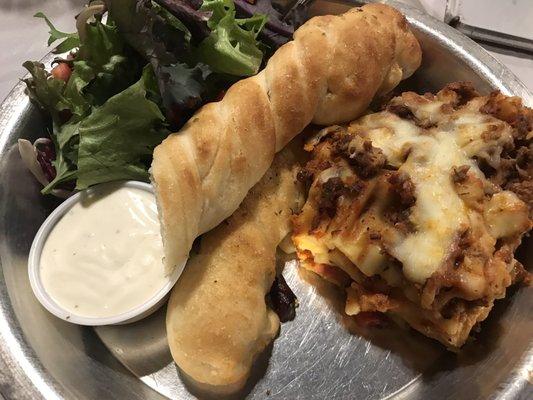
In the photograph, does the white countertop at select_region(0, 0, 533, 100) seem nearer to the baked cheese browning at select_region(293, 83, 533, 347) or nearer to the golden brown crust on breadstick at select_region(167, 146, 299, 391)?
the baked cheese browning at select_region(293, 83, 533, 347)

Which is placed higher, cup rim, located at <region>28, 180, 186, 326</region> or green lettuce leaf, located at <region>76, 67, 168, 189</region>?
green lettuce leaf, located at <region>76, 67, 168, 189</region>

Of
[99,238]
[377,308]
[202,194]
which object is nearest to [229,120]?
[202,194]

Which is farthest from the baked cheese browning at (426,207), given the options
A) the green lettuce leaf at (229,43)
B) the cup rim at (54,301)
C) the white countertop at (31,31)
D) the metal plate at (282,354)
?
the white countertop at (31,31)

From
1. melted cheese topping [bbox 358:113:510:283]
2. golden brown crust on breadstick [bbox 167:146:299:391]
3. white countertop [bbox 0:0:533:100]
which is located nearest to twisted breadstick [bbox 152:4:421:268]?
golden brown crust on breadstick [bbox 167:146:299:391]

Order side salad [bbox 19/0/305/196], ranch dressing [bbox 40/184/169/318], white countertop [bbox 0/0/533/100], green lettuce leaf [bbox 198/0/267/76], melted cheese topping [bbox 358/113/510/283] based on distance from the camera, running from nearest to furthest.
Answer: melted cheese topping [bbox 358/113/510/283] → ranch dressing [bbox 40/184/169/318] → side salad [bbox 19/0/305/196] → green lettuce leaf [bbox 198/0/267/76] → white countertop [bbox 0/0/533/100]

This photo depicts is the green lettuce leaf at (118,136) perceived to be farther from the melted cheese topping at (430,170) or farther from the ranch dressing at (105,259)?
the melted cheese topping at (430,170)

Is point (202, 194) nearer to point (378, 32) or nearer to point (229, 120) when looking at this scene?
point (229, 120)

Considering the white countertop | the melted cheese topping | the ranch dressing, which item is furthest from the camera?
the white countertop
